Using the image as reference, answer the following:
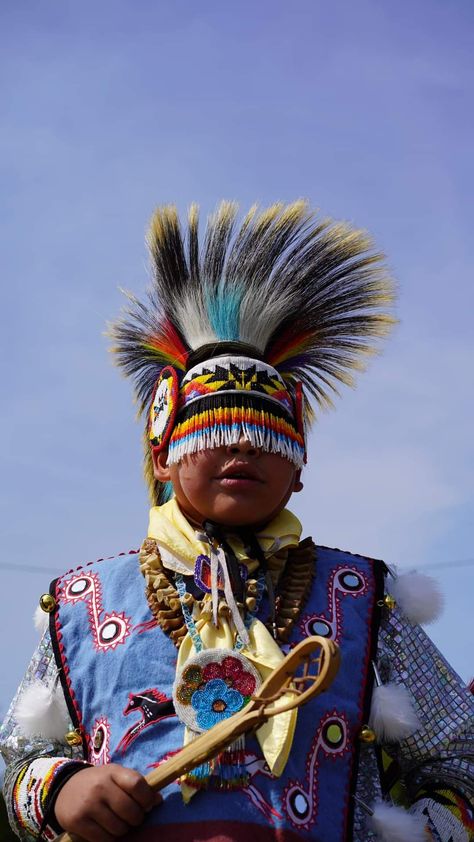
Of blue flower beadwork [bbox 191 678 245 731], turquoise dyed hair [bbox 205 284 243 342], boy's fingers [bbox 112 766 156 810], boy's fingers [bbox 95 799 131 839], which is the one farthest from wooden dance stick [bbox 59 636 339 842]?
turquoise dyed hair [bbox 205 284 243 342]

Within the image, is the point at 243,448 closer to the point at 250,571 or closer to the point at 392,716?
the point at 250,571

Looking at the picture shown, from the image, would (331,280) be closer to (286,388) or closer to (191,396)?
(286,388)

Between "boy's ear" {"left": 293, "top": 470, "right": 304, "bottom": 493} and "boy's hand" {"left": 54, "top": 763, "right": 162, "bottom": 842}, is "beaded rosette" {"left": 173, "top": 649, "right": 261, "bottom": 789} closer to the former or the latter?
"boy's hand" {"left": 54, "top": 763, "right": 162, "bottom": 842}

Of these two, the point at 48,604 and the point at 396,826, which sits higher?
the point at 48,604

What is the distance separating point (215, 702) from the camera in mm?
2918

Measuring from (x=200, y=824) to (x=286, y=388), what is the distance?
55.7 inches

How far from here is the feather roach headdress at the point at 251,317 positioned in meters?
3.45

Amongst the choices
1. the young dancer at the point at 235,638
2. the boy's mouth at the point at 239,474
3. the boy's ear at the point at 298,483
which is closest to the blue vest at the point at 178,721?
the young dancer at the point at 235,638

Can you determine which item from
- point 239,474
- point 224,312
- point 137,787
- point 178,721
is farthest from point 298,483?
point 137,787

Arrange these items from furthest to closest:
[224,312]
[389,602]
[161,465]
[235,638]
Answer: [224,312]
[161,465]
[389,602]
[235,638]

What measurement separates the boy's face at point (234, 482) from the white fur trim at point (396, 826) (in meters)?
0.93

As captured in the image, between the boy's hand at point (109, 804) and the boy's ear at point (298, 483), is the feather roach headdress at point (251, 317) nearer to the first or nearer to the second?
the boy's ear at point (298, 483)

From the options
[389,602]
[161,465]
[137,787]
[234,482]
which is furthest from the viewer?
[161,465]

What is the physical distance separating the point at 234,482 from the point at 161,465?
0.37 metres
